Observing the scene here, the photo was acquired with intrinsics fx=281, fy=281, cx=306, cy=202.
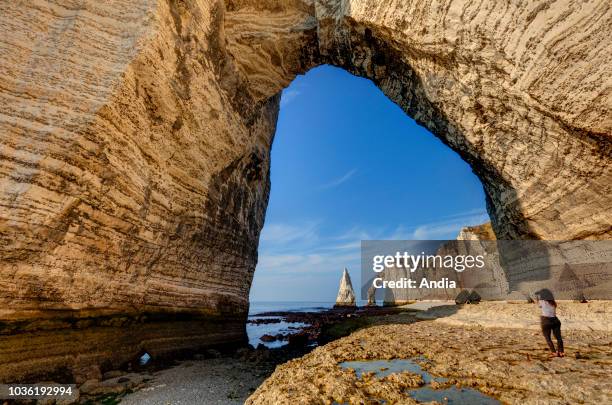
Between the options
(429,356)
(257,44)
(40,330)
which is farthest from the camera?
(257,44)

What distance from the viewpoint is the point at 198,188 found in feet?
46.2

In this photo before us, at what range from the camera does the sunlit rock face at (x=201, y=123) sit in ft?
28.1

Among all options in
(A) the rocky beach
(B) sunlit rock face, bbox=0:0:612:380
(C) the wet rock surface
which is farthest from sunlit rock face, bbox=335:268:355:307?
(C) the wet rock surface

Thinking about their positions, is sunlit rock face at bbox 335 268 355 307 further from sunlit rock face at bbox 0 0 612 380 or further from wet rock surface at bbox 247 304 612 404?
wet rock surface at bbox 247 304 612 404

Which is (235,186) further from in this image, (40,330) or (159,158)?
(40,330)

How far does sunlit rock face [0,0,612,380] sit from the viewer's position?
8.58m

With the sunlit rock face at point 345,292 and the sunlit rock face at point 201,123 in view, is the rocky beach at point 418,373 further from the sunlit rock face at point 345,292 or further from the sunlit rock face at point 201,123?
the sunlit rock face at point 345,292

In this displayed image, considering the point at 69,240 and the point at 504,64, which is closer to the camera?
the point at 69,240

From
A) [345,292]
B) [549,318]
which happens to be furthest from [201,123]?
[345,292]

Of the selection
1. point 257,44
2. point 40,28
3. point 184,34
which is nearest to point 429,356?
point 184,34

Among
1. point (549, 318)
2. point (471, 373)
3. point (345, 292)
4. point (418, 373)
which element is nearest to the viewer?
point (471, 373)

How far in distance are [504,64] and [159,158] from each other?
→ 14526 millimetres

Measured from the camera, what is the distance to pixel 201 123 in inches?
540

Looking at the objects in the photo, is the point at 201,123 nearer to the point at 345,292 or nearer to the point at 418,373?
the point at 418,373
